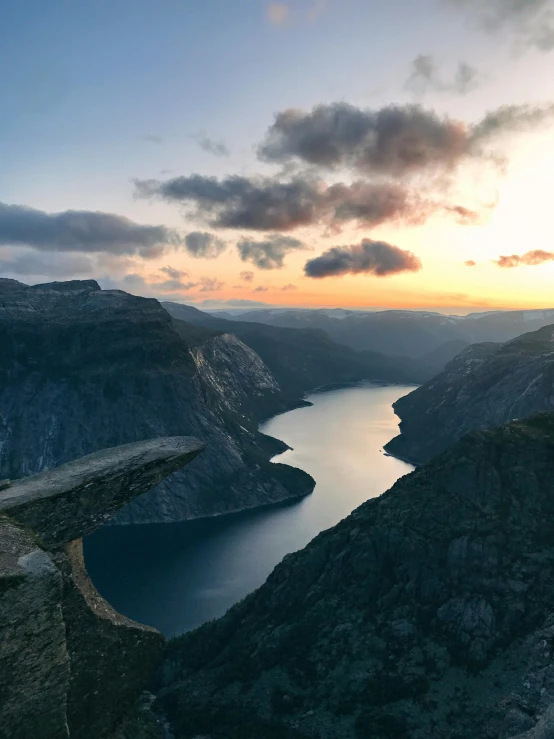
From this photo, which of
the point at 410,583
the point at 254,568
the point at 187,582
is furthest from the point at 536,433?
the point at 187,582

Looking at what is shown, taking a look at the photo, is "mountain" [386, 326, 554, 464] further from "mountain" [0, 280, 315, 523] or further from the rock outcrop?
the rock outcrop

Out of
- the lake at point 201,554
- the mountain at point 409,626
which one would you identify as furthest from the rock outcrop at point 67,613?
the lake at point 201,554

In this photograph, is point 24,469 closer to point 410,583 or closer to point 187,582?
→ point 187,582

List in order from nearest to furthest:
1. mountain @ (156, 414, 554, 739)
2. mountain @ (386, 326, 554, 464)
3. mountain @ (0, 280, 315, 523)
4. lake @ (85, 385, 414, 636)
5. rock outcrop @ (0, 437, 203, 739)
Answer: rock outcrop @ (0, 437, 203, 739)
mountain @ (156, 414, 554, 739)
lake @ (85, 385, 414, 636)
mountain @ (0, 280, 315, 523)
mountain @ (386, 326, 554, 464)

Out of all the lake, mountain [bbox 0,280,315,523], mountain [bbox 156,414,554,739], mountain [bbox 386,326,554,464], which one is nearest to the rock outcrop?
mountain [bbox 156,414,554,739]

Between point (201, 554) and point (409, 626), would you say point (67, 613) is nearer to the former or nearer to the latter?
point (409, 626)

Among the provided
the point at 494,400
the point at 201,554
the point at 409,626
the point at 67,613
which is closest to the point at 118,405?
the point at 201,554
